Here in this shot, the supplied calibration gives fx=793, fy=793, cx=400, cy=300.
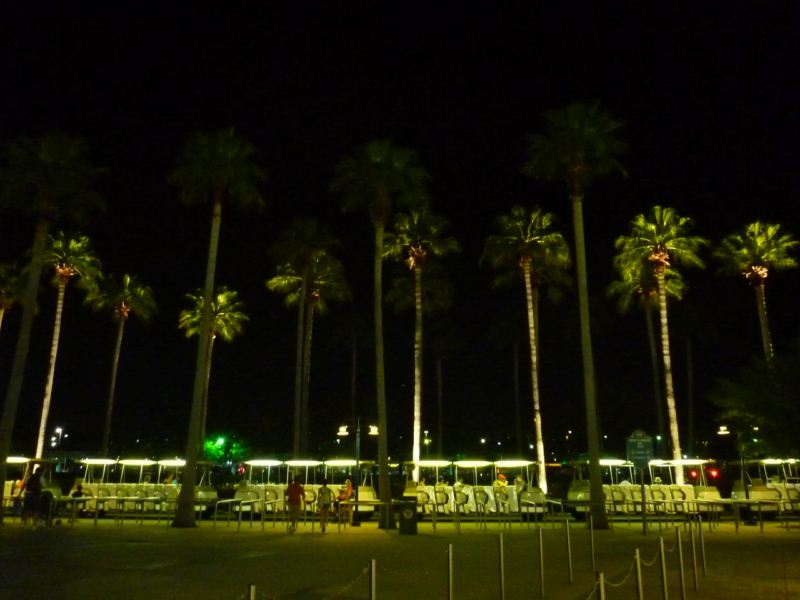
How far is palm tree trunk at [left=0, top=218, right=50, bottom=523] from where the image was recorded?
96.5ft

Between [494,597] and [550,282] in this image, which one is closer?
[494,597]

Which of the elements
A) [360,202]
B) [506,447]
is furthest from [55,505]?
[506,447]

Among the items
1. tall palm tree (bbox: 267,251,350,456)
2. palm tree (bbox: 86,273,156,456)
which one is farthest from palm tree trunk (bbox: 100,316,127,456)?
tall palm tree (bbox: 267,251,350,456)

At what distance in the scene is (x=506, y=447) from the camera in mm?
96125

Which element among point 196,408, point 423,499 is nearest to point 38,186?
point 196,408

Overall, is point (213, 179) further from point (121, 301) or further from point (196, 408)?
point (121, 301)

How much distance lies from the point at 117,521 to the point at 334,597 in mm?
20526

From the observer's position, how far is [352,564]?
15969 mm

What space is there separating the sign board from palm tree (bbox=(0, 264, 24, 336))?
124 ft

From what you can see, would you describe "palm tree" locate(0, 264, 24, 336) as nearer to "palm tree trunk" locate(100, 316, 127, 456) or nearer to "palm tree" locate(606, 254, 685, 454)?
"palm tree trunk" locate(100, 316, 127, 456)

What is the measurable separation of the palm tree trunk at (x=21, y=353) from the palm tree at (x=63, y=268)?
1367 centimetres

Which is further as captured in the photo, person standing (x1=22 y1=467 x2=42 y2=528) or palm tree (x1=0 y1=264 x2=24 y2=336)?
palm tree (x1=0 y1=264 x2=24 y2=336)

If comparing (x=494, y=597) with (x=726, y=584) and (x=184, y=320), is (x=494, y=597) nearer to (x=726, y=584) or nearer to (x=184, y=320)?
(x=726, y=584)

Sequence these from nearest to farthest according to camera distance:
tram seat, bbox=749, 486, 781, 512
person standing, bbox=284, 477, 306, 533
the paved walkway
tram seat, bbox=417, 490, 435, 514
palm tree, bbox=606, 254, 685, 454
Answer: the paved walkway → person standing, bbox=284, 477, 306, 533 → tram seat, bbox=417, 490, 435, 514 → tram seat, bbox=749, 486, 781, 512 → palm tree, bbox=606, 254, 685, 454
